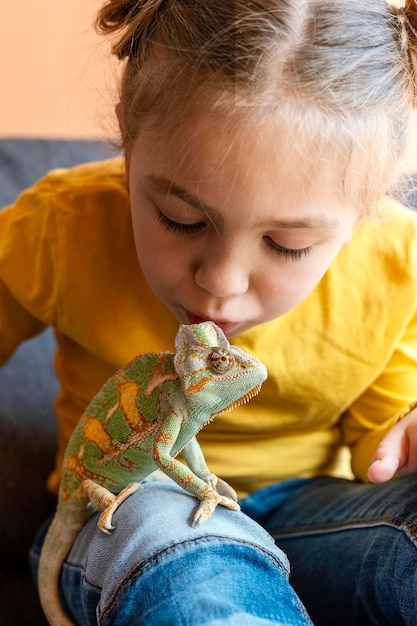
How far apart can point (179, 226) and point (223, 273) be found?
7cm

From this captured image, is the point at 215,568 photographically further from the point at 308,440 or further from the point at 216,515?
the point at 308,440

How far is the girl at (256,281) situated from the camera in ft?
2.25

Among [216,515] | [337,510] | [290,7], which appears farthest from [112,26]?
[337,510]

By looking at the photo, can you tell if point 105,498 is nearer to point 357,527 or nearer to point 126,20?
point 357,527

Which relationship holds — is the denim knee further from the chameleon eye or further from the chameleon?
the chameleon eye

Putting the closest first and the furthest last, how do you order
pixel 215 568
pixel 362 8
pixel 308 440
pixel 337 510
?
pixel 215 568, pixel 362 8, pixel 337 510, pixel 308 440

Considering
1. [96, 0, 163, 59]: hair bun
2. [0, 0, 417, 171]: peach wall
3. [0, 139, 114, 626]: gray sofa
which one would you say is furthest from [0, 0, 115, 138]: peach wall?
[96, 0, 163, 59]: hair bun

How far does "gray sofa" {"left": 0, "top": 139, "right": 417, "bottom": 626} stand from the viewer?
3.65 feet

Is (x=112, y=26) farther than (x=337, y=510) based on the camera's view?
No

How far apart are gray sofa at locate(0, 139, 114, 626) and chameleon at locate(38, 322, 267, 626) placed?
398 mm

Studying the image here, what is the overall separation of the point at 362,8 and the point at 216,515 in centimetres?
50

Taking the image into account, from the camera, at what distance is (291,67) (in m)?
0.70

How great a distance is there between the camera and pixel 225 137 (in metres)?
0.69

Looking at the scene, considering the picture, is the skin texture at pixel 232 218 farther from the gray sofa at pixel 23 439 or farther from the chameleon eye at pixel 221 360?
the gray sofa at pixel 23 439
